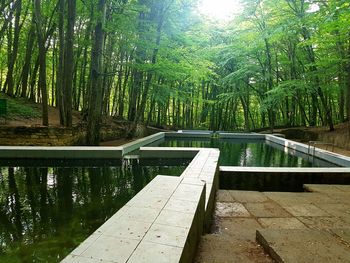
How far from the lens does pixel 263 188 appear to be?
5.21 meters

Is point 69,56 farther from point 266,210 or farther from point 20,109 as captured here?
point 266,210

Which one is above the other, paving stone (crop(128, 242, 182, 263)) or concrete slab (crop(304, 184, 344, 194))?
paving stone (crop(128, 242, 182, 263))

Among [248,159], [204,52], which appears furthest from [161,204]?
[204,52]

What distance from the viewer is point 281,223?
3244mm

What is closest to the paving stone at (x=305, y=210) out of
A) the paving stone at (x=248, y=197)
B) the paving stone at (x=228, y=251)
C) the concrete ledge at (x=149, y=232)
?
the paving stone at (x=248, y=197)

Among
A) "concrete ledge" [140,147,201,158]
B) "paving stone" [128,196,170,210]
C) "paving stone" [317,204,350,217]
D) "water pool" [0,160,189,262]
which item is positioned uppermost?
"paving stone" [128,196,170,210]

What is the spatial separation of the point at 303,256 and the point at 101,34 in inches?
344

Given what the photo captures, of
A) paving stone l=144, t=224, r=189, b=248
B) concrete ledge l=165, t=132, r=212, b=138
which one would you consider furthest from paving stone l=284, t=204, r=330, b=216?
concrete ledge l=165, t=132, r=212, b=138

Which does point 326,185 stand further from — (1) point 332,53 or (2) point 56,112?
(2) point 56,112

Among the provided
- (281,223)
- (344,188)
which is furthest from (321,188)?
(281,223)

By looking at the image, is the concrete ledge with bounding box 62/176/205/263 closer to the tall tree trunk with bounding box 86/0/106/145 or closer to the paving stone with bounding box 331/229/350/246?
the paving stone with bounding box 331/229/350/246

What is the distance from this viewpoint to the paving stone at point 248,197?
424cm

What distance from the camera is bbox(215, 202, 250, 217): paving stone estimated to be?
3622 millimetres

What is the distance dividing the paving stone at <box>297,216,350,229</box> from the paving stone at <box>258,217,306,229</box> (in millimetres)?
101
